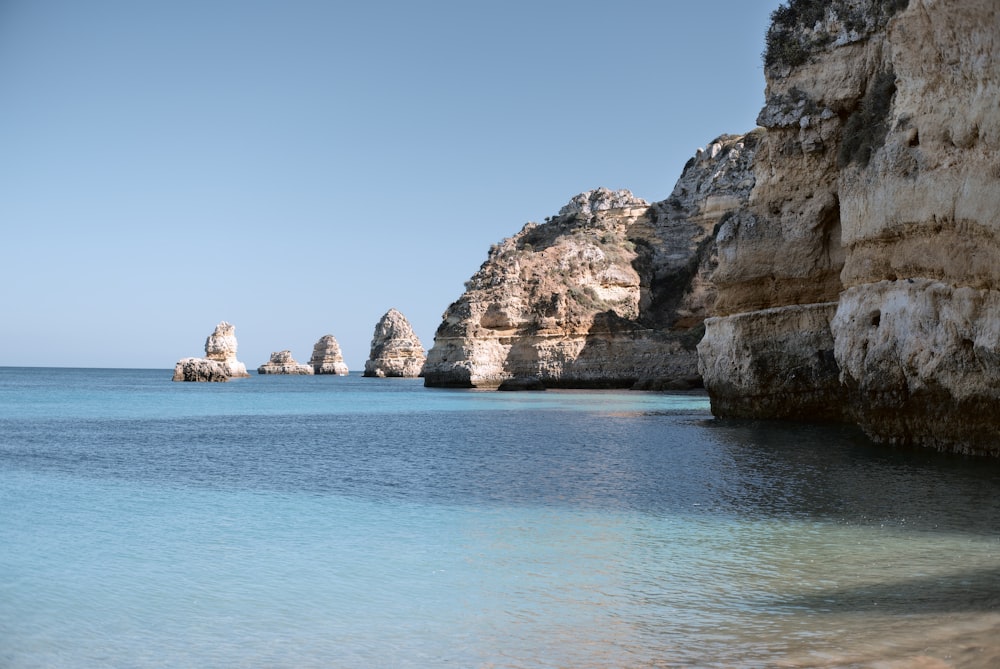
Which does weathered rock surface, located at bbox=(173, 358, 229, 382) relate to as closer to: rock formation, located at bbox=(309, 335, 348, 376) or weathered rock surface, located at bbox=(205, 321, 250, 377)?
weathered rock surface, located at bbox=(205, 321, 250, 377)

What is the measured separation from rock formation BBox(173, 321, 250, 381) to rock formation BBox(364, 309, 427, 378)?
1920cm

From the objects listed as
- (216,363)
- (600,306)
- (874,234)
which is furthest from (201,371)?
(874,234)

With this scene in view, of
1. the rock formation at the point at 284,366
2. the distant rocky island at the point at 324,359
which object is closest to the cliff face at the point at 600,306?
the distant rocky island at the point at 324,359

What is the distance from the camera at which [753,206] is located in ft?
83.5

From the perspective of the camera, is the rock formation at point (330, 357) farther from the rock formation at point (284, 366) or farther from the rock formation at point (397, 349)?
the rock formation at point (397, 349)

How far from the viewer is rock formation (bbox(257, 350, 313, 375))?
153375mm

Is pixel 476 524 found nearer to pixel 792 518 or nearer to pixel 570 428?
pixel 792 518

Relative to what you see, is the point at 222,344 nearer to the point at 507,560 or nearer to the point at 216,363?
the point at 216,363

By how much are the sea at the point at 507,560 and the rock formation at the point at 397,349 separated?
330ft

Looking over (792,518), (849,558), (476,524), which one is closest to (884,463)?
(792,518)

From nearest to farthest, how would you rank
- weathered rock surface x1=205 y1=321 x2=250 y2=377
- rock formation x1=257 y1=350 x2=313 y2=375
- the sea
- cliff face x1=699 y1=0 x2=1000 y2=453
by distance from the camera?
the sea, cliff face x1=699 y1=0 x2=1000 y2=453, weathered rock surface x1=205 y1=321 x2=250 y2=377, rock formation x1=257 y1=350 x2=313 y2=375

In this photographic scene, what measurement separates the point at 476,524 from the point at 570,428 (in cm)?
1516

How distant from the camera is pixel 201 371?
90625 millimetres

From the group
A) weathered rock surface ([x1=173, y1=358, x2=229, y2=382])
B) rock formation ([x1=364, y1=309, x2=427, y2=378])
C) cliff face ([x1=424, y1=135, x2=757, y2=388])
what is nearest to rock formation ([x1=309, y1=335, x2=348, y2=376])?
rock formation ([x1=364, y1=309, x2=427, y2=378])
